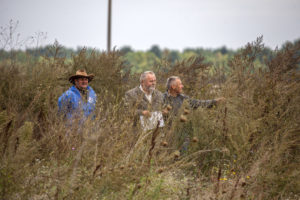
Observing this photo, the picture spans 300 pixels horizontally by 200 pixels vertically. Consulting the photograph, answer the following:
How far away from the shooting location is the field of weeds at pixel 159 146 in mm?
3355

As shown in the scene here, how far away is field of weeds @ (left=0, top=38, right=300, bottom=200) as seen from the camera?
3.36 metres

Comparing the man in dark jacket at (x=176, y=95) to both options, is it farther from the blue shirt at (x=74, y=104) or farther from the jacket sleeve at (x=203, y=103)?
the blue shirt at (x=74, y=104)

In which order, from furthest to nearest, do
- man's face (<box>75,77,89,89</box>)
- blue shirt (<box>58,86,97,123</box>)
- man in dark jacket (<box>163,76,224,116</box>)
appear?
1. man's face (<box>75,77,89,89</box>)
2. man in dark jacket (<box>163,76,224,116</box>)
3. blue shirt (<box>58,86,97,123</box>)

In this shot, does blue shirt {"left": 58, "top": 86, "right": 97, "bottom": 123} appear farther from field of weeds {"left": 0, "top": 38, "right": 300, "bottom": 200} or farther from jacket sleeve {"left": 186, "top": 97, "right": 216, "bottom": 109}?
jacket sleeve {"left": 186, "top": 97, "right": 216, "bottom": 109}

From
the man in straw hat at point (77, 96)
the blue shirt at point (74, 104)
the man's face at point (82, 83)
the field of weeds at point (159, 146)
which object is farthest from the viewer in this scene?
the man's face at point (82, 83)

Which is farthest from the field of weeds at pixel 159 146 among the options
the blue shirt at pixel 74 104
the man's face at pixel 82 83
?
the man's face at pixel 82 83

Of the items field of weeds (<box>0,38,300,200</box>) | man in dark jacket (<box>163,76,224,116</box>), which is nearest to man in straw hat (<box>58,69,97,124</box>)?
field of weeds (<box>0,38,300,200</box>)

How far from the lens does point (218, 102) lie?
5.64m

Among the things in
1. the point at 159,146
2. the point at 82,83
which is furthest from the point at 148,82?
the point at 159,146

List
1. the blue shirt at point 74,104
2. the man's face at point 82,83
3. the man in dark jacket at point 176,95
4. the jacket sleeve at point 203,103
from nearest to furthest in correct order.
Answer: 1. the blue shirt at point 74,104
2. the jacket sleeve at point 203,103
3. the man in dark jacket at point 176,95
4. the man's face at point 82,83

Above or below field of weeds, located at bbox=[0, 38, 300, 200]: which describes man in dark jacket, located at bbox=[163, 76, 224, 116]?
above

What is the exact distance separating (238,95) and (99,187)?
2935 mm

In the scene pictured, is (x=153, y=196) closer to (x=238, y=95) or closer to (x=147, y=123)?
(x=147, y=123)

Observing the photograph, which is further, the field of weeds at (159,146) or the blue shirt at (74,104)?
the blue shirt at (74,104)
